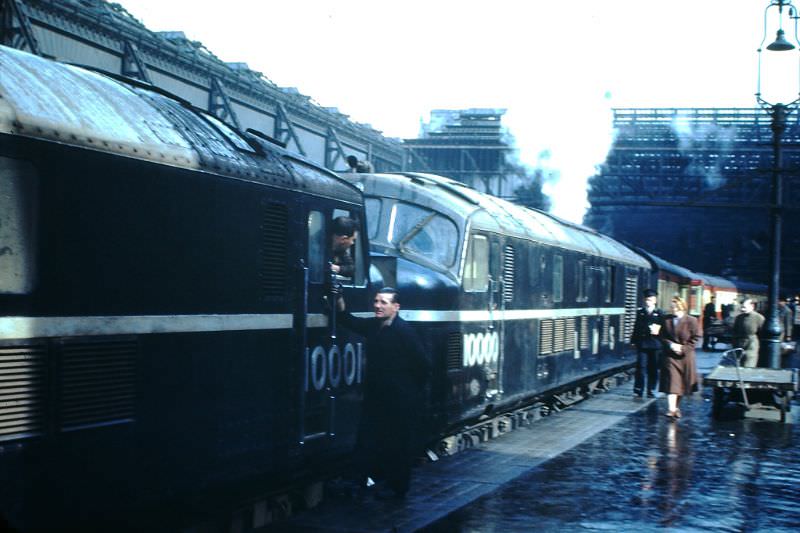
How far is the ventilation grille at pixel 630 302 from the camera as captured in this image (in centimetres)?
2197

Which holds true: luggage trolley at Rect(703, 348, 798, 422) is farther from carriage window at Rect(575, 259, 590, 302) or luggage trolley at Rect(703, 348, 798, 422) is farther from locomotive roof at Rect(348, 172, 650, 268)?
locomotive roof at Rect(348, 172, 650, 268)

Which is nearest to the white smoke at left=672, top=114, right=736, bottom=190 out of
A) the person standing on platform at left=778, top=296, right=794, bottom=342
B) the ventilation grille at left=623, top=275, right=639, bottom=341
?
the person standing on platform at left=778, top=296, right=794, bottom=342

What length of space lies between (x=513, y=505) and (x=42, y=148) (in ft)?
17.2

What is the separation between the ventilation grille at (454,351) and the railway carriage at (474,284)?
1 centimetres

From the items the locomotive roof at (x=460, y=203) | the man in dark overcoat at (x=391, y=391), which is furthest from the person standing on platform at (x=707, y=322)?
the man in dark overcoat at (x=391, y=391)

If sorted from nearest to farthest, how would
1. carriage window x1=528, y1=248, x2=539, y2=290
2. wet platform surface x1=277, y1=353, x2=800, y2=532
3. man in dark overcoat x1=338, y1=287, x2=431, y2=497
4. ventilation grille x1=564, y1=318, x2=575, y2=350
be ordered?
wet platform surface x1=277, y1=353, x2=800, y2=532
man in dark overcoat x1=338, y1=287, x2=431, y2=497
carriage window x1=528, y1=248, x2=539, y2=290
ventilation grille x1=564, y1=318, x2=575, y2=350

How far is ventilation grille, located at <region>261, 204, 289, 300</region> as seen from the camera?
6.98 metres

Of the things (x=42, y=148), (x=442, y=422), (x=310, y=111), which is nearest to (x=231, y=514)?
(x=42, y=148)

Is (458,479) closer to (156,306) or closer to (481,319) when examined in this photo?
(481,319)

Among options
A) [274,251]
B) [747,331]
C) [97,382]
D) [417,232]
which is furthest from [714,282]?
[97,382]

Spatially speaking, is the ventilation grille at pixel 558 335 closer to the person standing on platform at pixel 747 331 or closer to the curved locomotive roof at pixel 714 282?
the person standing on platform at pixel 747 331

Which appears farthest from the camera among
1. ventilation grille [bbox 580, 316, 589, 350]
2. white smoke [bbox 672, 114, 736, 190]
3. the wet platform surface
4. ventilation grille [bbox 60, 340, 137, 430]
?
white smoke [bbox 672, 114, 736, 190]

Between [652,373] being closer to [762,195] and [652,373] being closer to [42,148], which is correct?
[42,148]

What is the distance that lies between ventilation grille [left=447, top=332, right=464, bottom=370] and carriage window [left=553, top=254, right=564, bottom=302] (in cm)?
445
